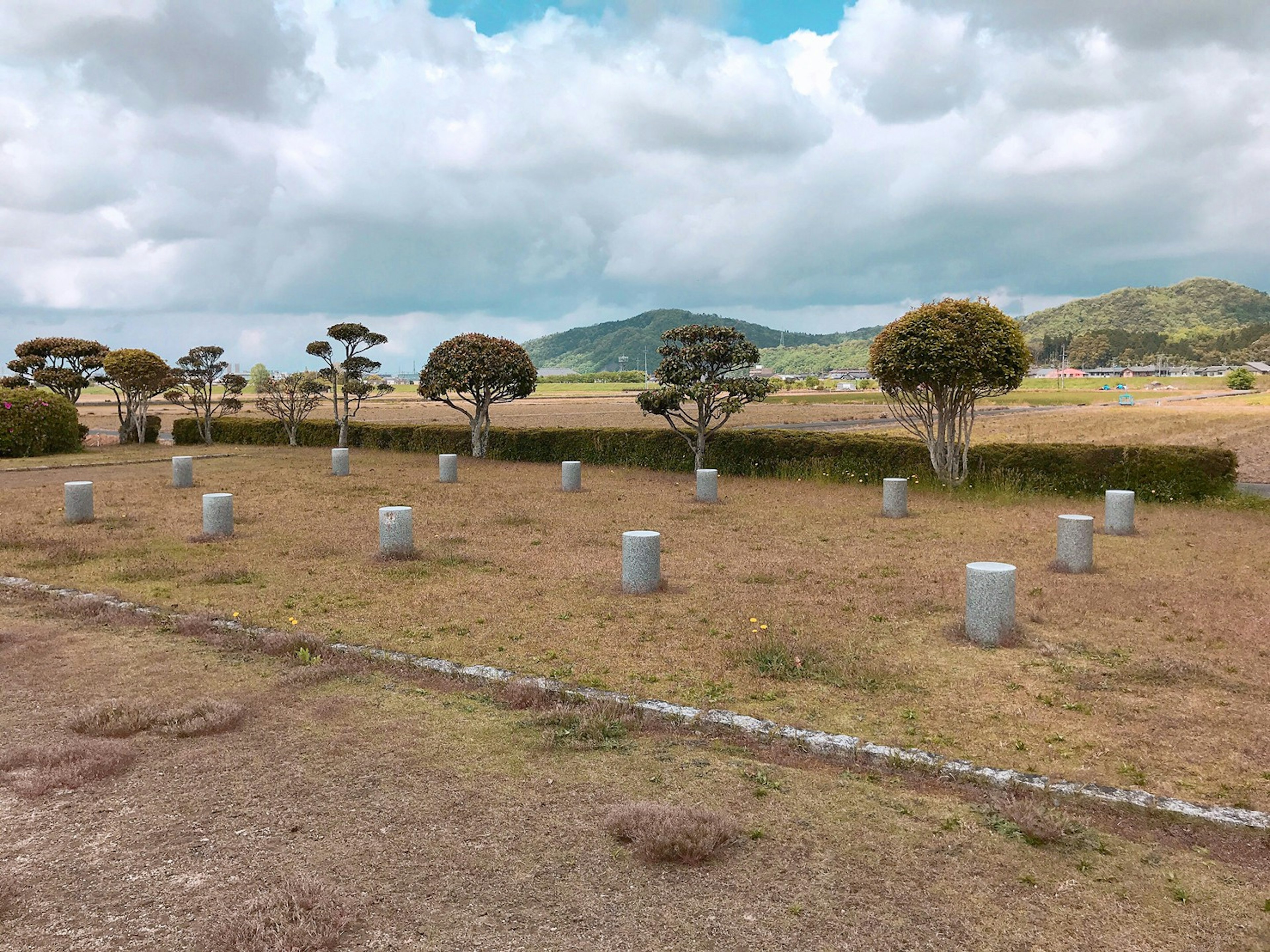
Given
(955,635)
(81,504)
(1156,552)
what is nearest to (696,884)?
(955,635)

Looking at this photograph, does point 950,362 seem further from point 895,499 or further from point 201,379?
point 201,379

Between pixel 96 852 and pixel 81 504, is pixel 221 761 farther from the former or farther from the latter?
pixel 81 504

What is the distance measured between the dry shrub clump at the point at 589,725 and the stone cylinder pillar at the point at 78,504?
11.5m

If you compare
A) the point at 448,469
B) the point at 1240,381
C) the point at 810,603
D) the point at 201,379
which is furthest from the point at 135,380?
the point at 1240,381

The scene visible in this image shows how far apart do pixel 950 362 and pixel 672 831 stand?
47.0 ft

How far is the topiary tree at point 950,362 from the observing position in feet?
53.1

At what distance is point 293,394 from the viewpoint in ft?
102

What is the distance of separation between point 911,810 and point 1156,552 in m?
8.83

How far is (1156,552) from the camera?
1096cm

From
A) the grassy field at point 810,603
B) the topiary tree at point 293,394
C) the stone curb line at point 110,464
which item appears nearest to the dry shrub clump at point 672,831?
the grassy field at point 810,603

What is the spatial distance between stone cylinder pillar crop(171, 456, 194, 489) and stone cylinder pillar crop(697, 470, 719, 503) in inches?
448

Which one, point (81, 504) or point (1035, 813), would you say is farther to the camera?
point (81, 504)

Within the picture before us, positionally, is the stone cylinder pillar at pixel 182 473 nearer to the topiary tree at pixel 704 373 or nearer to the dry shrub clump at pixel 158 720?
the topiary tree at pixel 704 373

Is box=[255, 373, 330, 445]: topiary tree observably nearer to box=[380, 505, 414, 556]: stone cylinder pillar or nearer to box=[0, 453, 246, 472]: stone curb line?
box=[0, 453, 246, 472]: stone curb line
